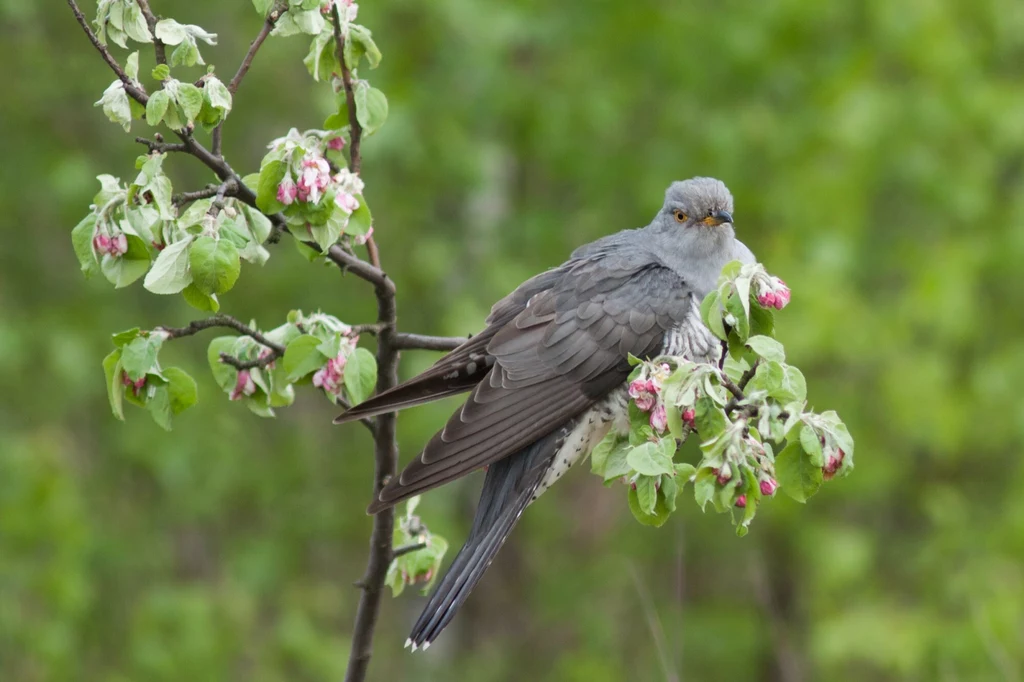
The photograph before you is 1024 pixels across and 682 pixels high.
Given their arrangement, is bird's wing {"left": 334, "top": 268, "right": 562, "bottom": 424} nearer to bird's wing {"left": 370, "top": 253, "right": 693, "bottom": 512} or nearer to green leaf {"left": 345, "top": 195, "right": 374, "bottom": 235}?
bird's wing {"left": 370, "top": 253, "right": 693, "bottom": 512}

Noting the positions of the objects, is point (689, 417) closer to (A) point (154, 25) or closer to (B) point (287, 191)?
(B) point (287, 191)

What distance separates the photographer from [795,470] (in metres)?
1.95

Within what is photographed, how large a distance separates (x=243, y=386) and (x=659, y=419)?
0.97m

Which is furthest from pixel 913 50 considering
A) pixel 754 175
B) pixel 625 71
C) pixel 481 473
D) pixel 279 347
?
pixel 279 347

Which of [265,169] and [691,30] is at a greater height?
[691,30]

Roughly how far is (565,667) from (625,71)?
13.2ft

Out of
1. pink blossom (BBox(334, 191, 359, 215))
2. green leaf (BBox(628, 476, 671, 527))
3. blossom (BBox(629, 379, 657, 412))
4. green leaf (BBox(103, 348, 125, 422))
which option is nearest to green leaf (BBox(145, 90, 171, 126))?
pink blossom (BBox(334, 191, 359, 215))

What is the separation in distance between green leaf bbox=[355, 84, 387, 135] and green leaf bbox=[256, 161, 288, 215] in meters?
0.36

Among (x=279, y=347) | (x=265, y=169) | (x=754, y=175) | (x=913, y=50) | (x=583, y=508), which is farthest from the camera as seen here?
(x=583, y=508)

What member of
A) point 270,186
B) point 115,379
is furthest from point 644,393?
point 115,379

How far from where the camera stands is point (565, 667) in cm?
764

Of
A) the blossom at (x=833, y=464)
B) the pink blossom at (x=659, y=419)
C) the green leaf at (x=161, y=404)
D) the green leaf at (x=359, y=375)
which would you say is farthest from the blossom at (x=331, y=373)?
the blossom at (x=833, y=464)

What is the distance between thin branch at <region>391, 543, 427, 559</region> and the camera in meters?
2.62

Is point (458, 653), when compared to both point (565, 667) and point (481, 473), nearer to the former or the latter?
point (565, 667)
